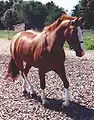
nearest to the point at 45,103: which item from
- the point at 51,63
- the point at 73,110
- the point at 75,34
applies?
the point at 73,110

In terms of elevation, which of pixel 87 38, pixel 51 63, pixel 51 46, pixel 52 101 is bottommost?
pixel 87 38

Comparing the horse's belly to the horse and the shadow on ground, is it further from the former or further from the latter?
the shadow on ground

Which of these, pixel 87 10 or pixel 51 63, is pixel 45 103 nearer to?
pixel 51 63

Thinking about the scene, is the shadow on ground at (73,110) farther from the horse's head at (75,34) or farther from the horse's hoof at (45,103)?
the horse's head at (75,34)

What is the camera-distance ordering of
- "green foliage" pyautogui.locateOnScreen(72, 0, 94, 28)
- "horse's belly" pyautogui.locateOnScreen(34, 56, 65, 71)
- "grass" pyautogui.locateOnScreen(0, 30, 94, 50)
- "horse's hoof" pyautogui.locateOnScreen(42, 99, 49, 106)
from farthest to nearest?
"green foliage" pyautogui.locateOnScreen(72, 0, 94, 28)
"grass" pyautogui.locateOnScreen(0, 30, 94, 50)
"horse's hoof" pyautogui.locateOnScreen(42, 99, 49, 106)
"horse's belly" pyautogui.locateOnScreen(34, 56, 65, 71)

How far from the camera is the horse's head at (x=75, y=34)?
5090 mm

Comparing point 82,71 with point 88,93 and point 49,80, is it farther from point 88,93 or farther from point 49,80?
point 88,93

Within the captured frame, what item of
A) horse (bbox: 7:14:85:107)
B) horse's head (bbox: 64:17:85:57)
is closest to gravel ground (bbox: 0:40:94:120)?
horse (bbox: 7:14:85:107)

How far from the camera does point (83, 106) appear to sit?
594 centimetres

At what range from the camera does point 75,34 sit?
512cm

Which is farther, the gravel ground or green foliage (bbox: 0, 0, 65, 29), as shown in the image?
green foliage (bbox: 0, 0, 65, 29)

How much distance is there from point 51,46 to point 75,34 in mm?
559

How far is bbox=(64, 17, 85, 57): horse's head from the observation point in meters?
5.09

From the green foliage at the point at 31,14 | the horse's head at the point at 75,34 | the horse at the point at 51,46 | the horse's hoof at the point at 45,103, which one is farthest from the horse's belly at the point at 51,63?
the green foliage at the point at 31,14
